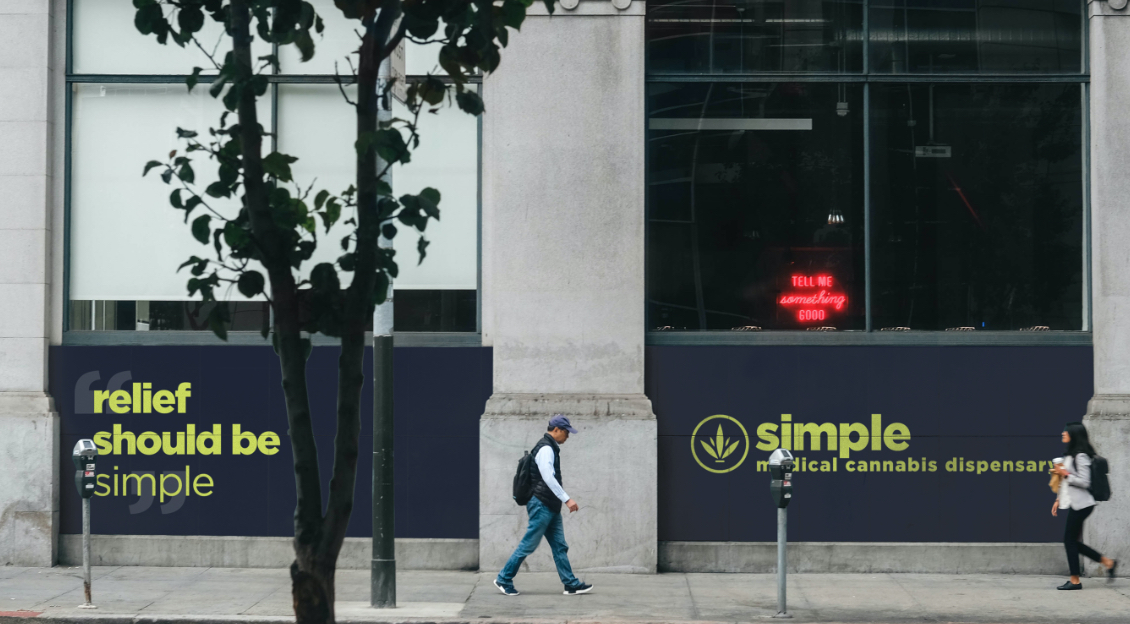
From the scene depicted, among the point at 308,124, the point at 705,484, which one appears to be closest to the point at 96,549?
the point at 308,124

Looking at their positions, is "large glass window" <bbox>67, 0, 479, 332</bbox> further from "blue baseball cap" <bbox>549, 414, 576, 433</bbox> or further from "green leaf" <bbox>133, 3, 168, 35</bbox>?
"green leaf" <bbox>133, 3, 168, 35</bbox>

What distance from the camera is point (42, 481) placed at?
1184 cm

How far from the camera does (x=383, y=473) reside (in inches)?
385

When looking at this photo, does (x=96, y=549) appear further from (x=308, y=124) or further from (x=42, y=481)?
(x=308, y=124)

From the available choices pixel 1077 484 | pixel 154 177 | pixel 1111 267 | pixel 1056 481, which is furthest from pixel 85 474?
pixel 1111 267

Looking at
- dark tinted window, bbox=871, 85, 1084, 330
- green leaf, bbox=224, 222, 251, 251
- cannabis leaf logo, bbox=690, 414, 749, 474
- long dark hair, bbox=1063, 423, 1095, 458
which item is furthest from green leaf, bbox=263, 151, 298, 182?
long dark hair, bbox=1063, 423, 1095, 458

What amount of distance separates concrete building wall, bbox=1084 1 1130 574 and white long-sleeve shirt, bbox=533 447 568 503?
5.39m

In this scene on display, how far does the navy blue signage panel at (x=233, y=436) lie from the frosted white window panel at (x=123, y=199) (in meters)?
0.76

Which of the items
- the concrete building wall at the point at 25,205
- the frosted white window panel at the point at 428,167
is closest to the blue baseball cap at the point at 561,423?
the frosted white window panel at the point at 428,167

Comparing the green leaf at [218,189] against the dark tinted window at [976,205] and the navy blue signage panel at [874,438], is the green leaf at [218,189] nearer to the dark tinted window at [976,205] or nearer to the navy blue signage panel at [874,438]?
the navy blue signage panel at [874,438]

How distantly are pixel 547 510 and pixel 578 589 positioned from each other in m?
0.82

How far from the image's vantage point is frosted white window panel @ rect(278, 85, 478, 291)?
12.2 meters

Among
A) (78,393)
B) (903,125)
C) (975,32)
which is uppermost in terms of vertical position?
(975,32)

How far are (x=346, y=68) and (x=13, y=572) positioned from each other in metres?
6.04
